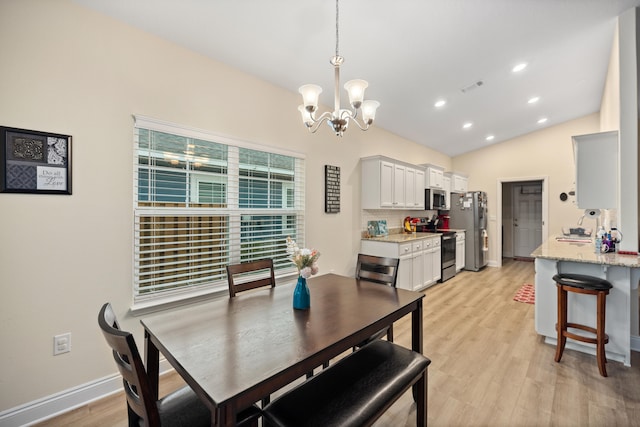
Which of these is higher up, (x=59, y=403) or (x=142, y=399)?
(x=142, y=399)

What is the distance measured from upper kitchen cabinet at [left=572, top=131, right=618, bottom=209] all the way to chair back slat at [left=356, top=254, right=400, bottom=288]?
2.44 metres

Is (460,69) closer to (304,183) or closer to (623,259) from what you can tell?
(304,183)

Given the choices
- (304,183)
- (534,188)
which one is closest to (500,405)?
(304,183)

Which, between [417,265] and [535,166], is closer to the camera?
[417,265]

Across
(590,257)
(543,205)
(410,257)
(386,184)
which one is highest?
(386,184)

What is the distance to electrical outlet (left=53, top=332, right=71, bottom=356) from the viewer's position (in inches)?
75.6

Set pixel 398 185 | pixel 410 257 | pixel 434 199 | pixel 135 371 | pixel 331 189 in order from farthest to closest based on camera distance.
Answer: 1. pixel 434 199
2. pixel 398 185
3. pixel 410 257
4. pixel 331 189
5. pixel 135 371

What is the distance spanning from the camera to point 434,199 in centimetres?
579

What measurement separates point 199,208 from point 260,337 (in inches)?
63.9

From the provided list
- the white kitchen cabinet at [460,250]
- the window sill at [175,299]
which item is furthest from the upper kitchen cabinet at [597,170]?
the window sill at [175,299]

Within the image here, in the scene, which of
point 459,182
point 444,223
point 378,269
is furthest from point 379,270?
point 459,182

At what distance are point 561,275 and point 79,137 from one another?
409cm

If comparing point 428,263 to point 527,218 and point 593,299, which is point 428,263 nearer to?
point 593,299

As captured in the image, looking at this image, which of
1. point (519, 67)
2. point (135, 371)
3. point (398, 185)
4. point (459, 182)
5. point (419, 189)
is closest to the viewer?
point (135, 371)
